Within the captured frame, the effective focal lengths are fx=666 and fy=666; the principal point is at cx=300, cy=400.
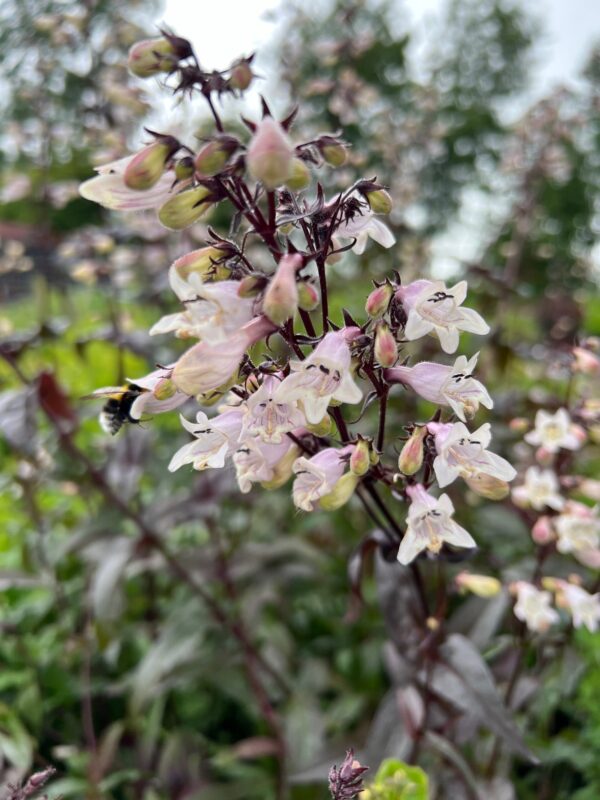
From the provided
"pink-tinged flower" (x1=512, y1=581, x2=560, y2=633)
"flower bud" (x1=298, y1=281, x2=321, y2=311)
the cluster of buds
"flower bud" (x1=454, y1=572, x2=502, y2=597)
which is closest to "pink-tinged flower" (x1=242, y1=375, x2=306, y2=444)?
the cluster of buds

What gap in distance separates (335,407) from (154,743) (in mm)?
1345

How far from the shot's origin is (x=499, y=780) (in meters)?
1.33

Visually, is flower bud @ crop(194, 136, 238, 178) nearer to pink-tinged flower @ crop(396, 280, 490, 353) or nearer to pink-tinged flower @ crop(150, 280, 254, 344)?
pink-tinged flower @ crop(150, 280, 254, 344)

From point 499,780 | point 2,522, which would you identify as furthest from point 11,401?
point 2,522

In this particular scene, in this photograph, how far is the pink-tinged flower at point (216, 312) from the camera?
0.68 meters

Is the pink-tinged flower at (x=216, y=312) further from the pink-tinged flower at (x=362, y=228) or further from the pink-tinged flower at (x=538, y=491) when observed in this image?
the pink-tinged flower at (x=538, y=491)

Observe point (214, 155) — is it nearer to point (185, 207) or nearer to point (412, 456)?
point (185, 207)

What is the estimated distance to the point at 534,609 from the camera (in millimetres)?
1246

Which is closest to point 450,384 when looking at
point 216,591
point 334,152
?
point 334,152

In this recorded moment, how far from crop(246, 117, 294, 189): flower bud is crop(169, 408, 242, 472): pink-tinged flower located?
11.6 inches

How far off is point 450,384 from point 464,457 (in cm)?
10

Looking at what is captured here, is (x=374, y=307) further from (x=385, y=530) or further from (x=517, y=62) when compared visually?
(x=517, y=62)

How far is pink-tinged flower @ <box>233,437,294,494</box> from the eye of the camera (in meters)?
0.82

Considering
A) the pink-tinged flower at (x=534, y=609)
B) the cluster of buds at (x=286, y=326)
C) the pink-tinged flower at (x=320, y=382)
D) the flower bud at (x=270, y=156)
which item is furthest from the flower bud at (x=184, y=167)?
the pink-tinged flower at (x=534, y=609)
